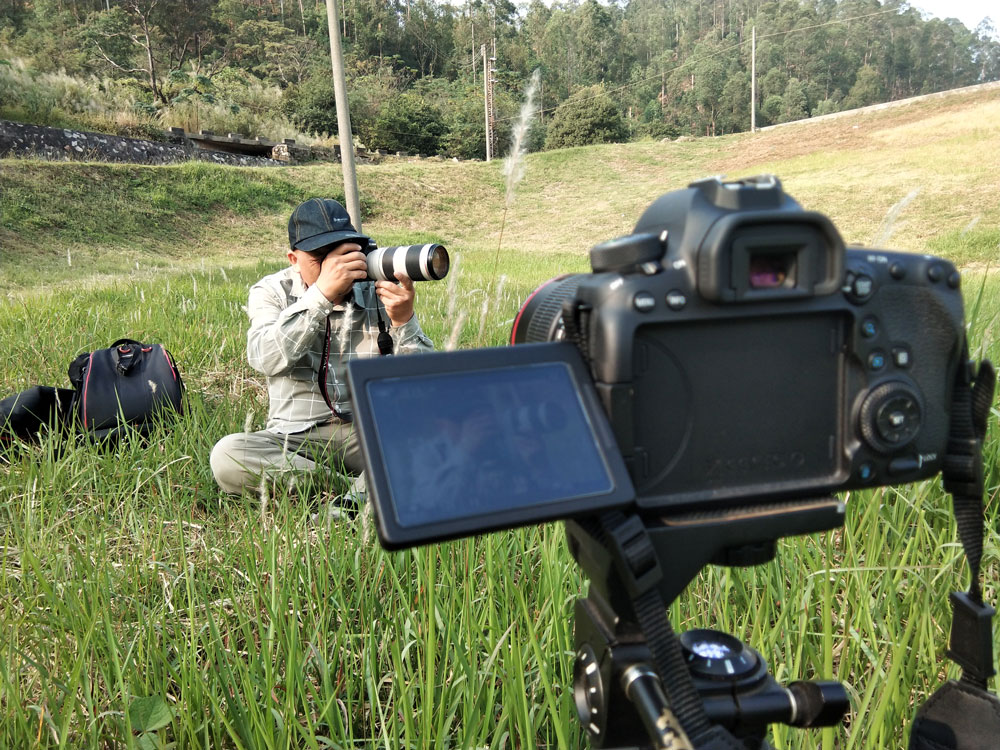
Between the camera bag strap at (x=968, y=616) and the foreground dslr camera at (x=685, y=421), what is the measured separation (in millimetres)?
30

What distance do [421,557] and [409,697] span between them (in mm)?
420

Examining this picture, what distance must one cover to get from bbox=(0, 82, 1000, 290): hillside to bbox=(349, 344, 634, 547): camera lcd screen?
6.48 metres

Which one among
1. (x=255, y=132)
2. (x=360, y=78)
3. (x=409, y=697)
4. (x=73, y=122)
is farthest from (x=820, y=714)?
(x=360, y=78)

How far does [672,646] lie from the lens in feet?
2.08

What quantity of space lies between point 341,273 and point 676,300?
1830 millimetres

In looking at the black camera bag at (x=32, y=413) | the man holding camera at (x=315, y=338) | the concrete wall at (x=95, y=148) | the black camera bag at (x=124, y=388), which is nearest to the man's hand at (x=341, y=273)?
the man holding camera at (x=315, y=338)

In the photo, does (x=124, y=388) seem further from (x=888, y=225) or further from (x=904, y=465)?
(x=904, y=465)

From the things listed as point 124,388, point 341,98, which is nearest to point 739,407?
point 124,388

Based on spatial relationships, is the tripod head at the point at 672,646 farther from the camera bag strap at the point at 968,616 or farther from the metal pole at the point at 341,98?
the metal pole at the point at 341,98

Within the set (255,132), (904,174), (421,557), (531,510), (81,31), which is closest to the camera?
(531,510)

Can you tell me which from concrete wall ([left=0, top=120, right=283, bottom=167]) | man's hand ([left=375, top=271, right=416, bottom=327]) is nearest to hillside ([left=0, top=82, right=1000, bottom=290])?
concrete wall ([left=0, top=120, right=283, bottom=167])

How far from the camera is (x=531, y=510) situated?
61 cm

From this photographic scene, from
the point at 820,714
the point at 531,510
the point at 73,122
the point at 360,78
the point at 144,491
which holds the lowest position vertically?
the point at 144,491

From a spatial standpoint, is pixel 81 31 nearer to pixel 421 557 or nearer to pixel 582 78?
pixel 582 78
